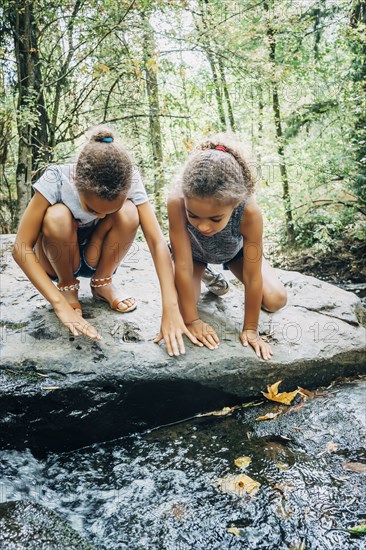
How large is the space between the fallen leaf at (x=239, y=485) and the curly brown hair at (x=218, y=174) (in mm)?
1261

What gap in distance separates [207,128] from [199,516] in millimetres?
5202

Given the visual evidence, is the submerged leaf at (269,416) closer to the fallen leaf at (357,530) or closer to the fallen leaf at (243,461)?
the fallen leaf at (243,461)

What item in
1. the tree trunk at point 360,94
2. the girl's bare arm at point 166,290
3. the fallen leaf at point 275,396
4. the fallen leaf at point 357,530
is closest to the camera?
the fallen leaf at point 357,530

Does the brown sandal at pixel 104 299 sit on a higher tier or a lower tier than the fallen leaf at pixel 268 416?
higher

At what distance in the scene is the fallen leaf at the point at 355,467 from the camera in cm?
179

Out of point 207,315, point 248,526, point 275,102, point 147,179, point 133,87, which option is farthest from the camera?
point 275,102

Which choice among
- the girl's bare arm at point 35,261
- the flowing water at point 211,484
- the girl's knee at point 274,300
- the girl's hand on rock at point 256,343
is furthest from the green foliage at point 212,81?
the flowing water at point 211,484

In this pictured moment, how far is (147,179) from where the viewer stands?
694cm

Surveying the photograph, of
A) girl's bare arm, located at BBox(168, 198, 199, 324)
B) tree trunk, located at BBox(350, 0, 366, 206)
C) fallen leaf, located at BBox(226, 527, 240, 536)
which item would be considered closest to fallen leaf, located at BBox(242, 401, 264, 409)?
girl's bare arm, located at BBox(168, 198, 199, 324)

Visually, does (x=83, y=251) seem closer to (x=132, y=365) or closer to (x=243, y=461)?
(x=132, y=365)

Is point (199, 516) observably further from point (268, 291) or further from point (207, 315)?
point (268, 291)

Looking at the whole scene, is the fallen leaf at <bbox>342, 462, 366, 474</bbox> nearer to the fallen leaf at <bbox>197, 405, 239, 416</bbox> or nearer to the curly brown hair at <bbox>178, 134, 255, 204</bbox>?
the fallen leaf at <bbox>197, 405, 239, 416</bbox>

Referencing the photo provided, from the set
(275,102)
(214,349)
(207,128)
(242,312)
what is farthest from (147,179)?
(214,349)

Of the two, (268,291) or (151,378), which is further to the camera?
(268,291)
